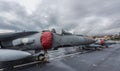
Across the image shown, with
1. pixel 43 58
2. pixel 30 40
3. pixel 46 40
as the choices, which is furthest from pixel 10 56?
pixel 43 58

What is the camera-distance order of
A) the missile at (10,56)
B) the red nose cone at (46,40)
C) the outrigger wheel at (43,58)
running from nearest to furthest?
the missile at (10,56) → the red nose cone at (46,40) → the outrigger wheel at (43,58)

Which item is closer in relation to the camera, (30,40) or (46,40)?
(46,40)

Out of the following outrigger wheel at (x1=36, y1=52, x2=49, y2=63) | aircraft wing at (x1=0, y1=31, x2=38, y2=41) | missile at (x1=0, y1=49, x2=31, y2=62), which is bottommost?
outrigger wheel at (x1=36, y1=52, x2=49, y2=63)

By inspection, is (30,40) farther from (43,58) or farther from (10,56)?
(10,56)

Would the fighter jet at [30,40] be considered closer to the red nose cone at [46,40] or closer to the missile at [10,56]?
the red nose cone at [46,40]

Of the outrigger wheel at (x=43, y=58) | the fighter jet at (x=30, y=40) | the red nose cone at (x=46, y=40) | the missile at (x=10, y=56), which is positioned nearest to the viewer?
the missile at (x=10, y=56)

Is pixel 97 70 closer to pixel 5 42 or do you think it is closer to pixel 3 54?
pixel 3 54

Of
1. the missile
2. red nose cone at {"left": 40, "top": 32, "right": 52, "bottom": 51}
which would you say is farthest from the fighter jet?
the missile

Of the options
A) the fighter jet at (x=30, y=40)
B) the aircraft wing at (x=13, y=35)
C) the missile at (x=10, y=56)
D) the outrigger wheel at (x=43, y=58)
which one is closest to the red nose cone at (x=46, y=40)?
the fighter jet at (x=30, y=40)

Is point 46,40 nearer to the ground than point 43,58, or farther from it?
farther from it

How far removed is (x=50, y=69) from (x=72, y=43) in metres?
4.09

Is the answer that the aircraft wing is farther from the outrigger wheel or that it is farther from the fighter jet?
the outrigger wheel

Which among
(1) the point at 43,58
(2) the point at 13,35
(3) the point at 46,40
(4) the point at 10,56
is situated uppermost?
(2) the point at 13,35

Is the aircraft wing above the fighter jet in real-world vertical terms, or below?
above
